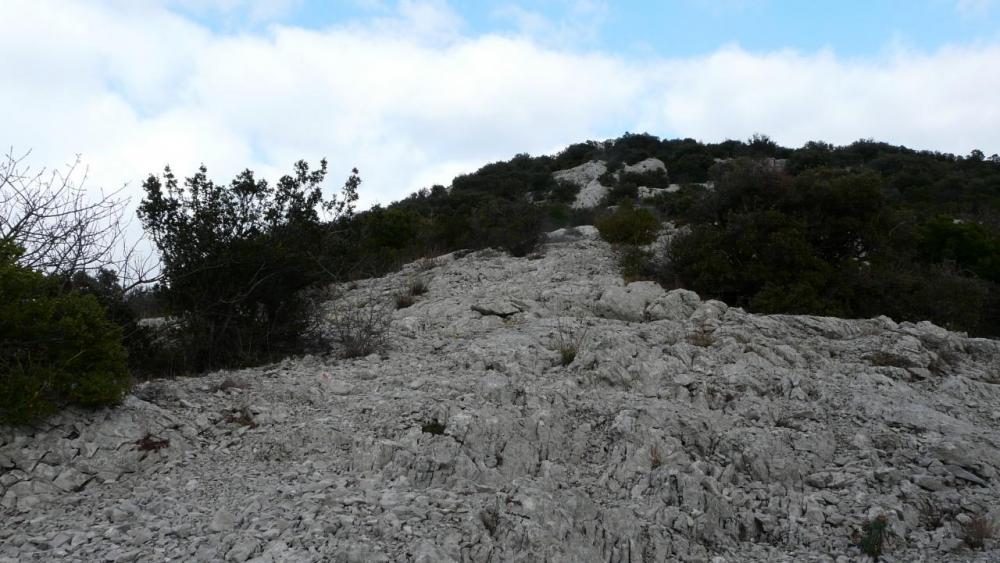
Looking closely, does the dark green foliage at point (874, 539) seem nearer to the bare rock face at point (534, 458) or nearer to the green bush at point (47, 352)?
the bare rock face at point (534, 458)

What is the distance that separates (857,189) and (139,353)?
11.6 m

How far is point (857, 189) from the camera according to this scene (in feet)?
38.7

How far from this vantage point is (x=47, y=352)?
5188mm

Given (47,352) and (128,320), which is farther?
(128,320)

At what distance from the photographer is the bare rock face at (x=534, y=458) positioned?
4.18 metres

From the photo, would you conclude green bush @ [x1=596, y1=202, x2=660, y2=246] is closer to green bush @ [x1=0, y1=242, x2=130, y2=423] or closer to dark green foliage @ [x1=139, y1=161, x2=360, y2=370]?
dark green foliage @ [x1=139, y1=161, x2=360, y2=370]

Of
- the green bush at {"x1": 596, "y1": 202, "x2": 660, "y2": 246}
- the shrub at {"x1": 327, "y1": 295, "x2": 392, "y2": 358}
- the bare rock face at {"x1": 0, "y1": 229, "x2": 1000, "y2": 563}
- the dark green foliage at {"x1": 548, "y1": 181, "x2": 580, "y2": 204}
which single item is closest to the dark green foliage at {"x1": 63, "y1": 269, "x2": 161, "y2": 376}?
the bare rock face at {"x1": 0, "y1": 229, "x2": 1000, "y2": 563}

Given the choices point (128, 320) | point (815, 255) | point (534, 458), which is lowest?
point (534, 458)

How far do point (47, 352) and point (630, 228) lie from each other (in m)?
12.3

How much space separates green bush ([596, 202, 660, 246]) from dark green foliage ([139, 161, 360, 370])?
8.55 m

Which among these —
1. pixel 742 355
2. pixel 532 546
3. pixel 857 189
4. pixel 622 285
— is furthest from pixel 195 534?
pixel 857 189

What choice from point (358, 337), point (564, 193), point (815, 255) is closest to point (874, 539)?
point (358, 337)

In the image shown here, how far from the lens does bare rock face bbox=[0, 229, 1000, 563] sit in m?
4.18

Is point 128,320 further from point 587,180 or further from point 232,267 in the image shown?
point 587,180
